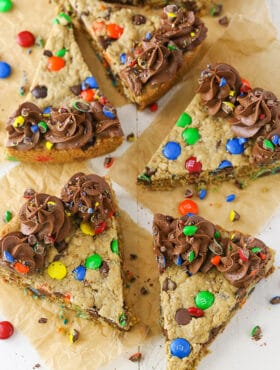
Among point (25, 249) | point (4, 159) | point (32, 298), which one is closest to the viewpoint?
point (25, 249)

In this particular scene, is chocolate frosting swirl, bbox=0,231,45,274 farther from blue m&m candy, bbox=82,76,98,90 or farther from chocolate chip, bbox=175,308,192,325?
blue m&m candy, bbox=82,76,98,90

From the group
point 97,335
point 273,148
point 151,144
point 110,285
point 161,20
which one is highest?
point 161,20

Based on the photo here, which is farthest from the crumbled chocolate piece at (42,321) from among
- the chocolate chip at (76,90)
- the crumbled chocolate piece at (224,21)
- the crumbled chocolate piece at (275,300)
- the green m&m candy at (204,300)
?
the crumbled chocolate piece at (224,21)

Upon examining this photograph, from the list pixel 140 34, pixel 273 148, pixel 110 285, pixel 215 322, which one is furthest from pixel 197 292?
pixel 140 34

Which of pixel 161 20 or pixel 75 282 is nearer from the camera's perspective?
pixel 75 282

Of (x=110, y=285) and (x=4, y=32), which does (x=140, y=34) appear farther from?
(x=110, y=285)

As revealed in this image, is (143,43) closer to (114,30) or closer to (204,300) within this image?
(114,30)

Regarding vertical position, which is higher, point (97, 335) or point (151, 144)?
point (151, 144)

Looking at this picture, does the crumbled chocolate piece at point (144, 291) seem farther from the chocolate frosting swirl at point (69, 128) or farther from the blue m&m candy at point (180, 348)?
the chocolate frosting swirl at point (69, 128)
